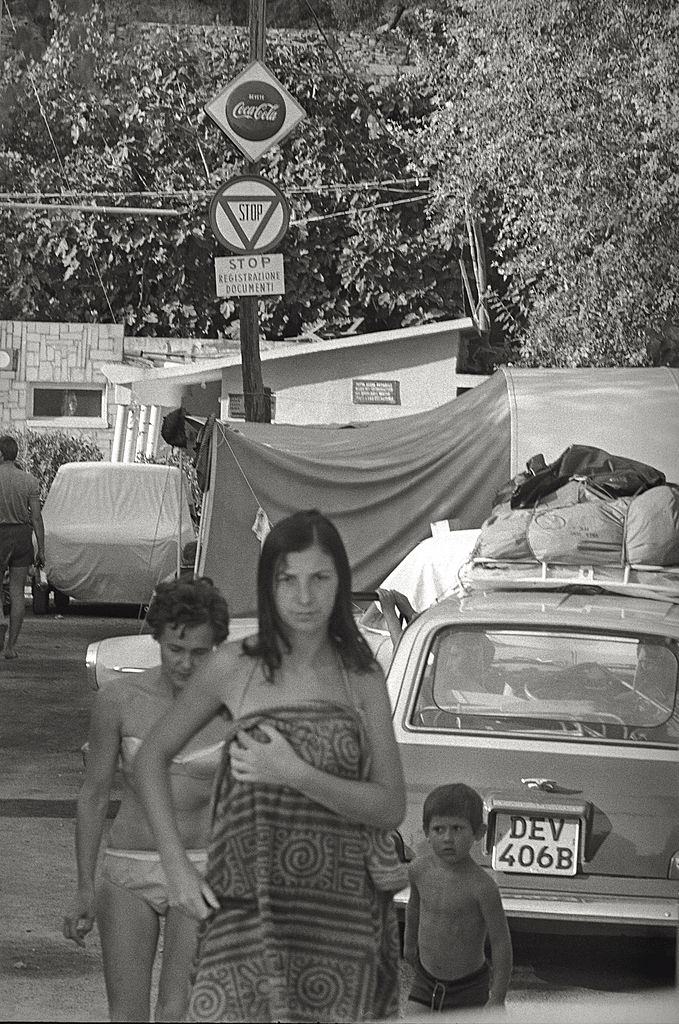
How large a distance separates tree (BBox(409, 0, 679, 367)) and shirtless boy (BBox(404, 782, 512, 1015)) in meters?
14.0

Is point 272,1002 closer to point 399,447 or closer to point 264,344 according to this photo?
point 399,447

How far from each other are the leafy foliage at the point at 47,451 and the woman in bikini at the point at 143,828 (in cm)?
2707

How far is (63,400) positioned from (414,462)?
70.3 feet

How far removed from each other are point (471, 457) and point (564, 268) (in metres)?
10.5

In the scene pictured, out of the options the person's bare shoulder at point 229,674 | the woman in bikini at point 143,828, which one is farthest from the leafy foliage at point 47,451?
the person's bare shoulder at point 229,674

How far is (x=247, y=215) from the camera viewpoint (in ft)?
47.3

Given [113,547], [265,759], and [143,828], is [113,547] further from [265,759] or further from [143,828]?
[265,759]

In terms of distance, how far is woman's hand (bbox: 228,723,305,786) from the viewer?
3.46 meters

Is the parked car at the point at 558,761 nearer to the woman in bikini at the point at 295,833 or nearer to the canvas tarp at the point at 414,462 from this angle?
the woman in bikini at the point at 295,833

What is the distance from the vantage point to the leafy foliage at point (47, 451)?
31719 mm

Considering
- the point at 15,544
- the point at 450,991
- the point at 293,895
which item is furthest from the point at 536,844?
the point at 15,544

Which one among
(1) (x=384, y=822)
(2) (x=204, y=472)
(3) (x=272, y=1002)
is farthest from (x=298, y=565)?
(2) (x=204, y=472)

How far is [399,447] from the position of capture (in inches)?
514

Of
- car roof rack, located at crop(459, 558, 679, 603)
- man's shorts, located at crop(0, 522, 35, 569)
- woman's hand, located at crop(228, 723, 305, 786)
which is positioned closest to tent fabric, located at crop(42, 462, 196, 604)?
man's shorts, located at crop(0, 522, 35, 569)
